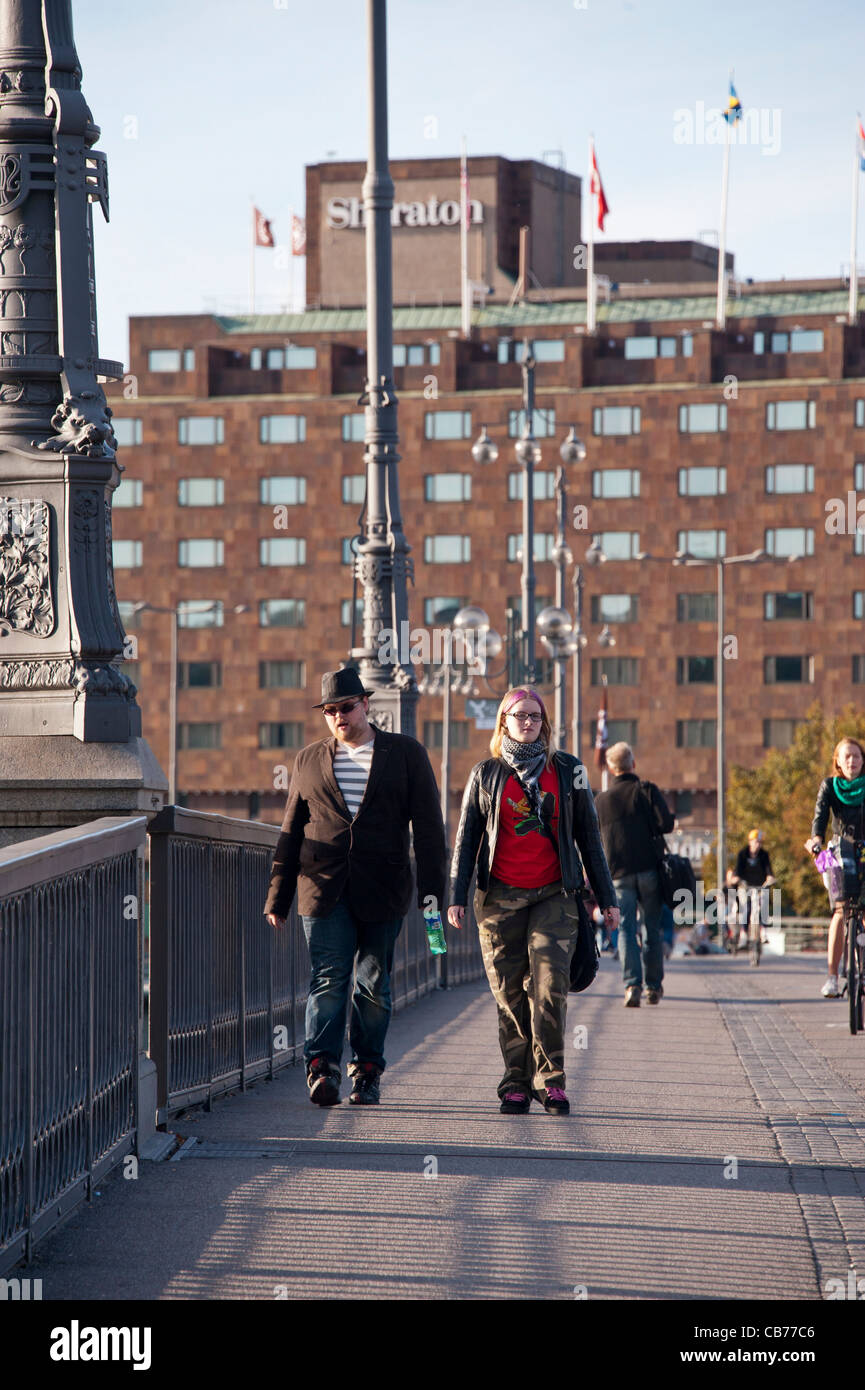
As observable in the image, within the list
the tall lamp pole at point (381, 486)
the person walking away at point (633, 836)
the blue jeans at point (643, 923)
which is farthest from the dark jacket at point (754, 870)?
the tall lamp pole at point (381, 486)

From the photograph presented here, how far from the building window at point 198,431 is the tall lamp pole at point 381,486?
256 ft

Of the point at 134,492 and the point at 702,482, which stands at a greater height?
the point at 702,482

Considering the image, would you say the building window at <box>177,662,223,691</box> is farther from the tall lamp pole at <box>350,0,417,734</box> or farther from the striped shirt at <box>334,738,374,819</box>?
the striped shirt at <box>334,738,374,819</box>

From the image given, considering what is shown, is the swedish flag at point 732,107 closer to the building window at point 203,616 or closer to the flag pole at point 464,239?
the flag pole at point 464,239

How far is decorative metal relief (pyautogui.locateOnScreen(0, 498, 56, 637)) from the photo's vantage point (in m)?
8.54

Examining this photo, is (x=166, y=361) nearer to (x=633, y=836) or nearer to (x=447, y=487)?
(x=447, y=487)

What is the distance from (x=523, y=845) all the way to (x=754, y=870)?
18414mm

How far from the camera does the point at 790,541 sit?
88.4 metres

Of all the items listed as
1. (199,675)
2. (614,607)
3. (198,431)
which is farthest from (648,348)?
(199,675)

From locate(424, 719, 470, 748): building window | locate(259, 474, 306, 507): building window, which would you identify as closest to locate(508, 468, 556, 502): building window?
locate(259, 474, 306, 507): building window

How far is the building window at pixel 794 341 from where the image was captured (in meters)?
88.8

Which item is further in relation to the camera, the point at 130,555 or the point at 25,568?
the point at 130,555

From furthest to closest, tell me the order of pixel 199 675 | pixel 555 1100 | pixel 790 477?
pixel 199 675 → pixel 790 477 → pixel 555 1100
